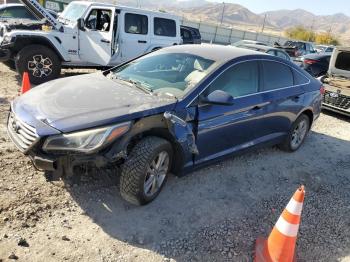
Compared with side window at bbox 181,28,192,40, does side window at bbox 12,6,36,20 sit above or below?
above

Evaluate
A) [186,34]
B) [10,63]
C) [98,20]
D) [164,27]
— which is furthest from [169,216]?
[186,34]

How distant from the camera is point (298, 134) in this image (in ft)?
20.5

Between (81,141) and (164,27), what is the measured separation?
7616 millimetres

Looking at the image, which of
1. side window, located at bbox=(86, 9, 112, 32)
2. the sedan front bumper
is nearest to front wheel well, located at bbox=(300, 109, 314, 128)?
side window, located at bbox=(86, 9, 112, 32)

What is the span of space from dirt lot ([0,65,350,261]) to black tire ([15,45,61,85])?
3.43 m

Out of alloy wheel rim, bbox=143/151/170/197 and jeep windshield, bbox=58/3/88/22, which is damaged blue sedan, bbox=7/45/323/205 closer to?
alloy wheel rim, bbox=143/151/170/197

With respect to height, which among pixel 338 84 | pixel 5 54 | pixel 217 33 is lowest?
pixel 217 33

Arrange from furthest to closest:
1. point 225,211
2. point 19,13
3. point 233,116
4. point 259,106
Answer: point 19,13 < point 259,106 < point 233,116 < point 225,211

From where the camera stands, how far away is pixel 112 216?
368 cm

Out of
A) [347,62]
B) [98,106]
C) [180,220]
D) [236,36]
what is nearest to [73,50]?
[98,106]

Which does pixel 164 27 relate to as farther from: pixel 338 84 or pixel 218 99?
pixel 218 99

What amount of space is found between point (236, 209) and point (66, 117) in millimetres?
2081

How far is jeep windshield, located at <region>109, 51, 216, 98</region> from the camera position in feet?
13.7

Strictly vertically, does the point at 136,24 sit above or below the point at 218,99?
above
